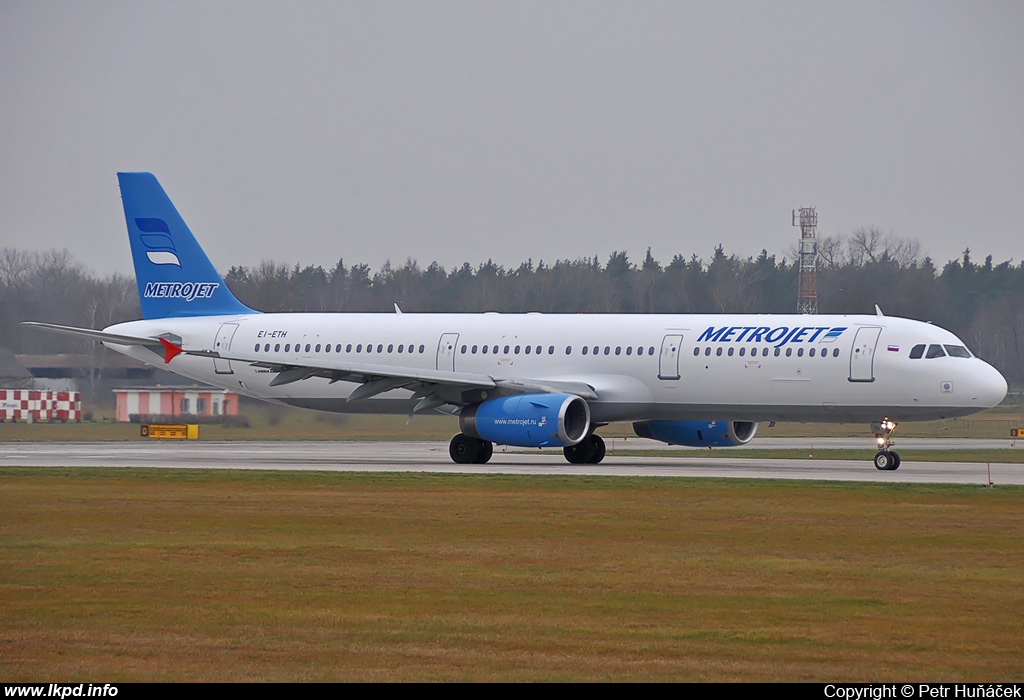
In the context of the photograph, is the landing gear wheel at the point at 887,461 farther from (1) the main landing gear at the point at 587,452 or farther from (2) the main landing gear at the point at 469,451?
(2) the main landing gear at the point at 469,451

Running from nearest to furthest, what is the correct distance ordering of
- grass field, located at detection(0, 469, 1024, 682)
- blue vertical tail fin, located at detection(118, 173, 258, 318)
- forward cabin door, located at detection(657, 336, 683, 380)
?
1. grass field, located at detection(0, 469, 1024, 682)
2. forward cabin door, located at detection(657, 336, 683, 380)
3. blue vertical tail fin, located at detection(118, 173, 258, 318)

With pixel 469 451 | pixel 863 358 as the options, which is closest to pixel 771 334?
pixel 863 358

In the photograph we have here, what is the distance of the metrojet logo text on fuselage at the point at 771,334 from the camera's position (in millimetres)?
32688

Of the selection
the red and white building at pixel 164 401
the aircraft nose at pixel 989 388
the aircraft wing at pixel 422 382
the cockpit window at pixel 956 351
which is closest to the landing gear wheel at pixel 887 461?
the aircraft nose at pixel 989 388

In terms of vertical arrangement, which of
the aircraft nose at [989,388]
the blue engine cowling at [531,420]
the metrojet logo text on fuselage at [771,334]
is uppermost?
the metrojet logo text on fuselage at [771,334]

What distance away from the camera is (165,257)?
132 feet

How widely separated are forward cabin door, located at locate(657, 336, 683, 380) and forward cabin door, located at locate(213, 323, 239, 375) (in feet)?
42.0

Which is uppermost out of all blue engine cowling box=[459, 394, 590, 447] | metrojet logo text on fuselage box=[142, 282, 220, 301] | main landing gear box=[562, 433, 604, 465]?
metrojet logo text on fuselage box=[142, 282, 220, 301]

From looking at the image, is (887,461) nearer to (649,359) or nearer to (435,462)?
(649,359)

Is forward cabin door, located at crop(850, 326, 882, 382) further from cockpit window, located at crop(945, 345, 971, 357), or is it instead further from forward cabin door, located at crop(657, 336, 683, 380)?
forward cabin door, located at crop(657, 336, 683, 380)

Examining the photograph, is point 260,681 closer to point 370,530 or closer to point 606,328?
point 370,530

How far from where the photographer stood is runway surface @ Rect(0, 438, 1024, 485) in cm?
3044

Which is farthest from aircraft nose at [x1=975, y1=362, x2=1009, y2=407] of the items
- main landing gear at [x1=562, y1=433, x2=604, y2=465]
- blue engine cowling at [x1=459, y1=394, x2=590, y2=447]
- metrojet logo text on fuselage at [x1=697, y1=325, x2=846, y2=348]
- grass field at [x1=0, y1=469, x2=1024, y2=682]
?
main landing gear at [x1=562, y1=433, x2=604, y2=465]

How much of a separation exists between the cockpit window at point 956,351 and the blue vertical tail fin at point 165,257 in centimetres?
2057
